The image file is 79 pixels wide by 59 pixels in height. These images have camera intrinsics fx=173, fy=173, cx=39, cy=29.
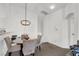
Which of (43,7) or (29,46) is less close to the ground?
(43,7)

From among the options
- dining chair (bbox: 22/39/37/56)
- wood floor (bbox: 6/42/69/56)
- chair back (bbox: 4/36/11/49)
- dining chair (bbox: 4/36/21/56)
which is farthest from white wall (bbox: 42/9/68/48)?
chair back (bbox: 4/36/11/49)

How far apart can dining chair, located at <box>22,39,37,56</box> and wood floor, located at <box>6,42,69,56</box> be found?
9cm

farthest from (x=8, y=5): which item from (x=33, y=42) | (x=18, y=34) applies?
(x=33, y=42)

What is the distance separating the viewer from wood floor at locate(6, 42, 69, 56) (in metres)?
3.04

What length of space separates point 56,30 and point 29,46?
56 centimetres

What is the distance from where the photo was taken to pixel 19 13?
3049 millimetres

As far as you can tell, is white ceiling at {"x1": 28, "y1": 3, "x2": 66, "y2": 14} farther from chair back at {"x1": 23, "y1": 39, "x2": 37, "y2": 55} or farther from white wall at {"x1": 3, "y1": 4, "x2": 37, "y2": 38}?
chair back at {"x1": 23, "y1": 39, "x2": 37, "y2": 55}

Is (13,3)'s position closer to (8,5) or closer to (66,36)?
(8,5)

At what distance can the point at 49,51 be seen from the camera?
121 inches

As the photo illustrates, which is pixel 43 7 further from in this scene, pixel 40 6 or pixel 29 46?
pixel 29 46

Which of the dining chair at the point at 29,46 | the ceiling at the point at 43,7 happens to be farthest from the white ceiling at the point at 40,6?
the dining chair at the point at 29,46

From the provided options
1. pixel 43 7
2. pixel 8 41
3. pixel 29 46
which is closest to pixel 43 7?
pixel 43 7

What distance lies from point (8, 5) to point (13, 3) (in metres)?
0.10

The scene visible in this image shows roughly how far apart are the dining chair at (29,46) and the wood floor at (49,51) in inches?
3.5
